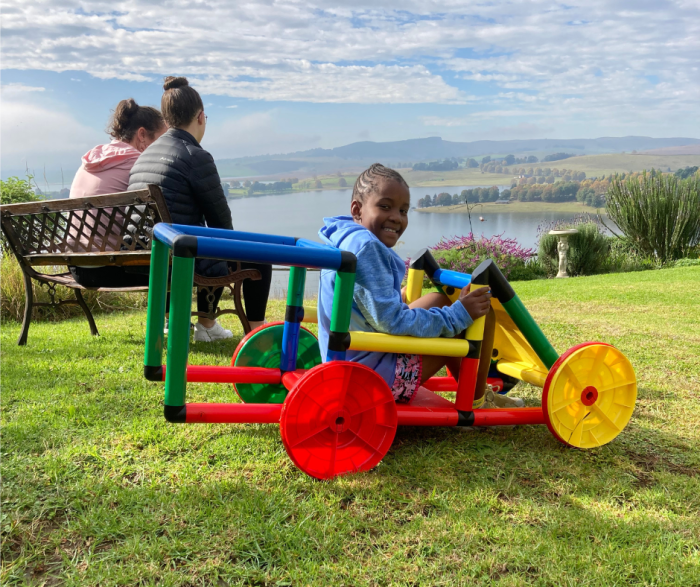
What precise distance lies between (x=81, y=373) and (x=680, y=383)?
13.4 ft

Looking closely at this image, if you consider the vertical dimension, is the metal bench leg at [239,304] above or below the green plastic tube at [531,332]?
below

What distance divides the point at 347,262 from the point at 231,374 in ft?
3.39

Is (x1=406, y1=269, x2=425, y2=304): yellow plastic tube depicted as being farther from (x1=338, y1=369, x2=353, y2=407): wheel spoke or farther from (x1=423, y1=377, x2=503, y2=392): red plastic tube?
(x1=338, y1=369, x2=353, y2=407): wheel spoke

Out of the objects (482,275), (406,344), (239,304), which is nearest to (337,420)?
(406,344)

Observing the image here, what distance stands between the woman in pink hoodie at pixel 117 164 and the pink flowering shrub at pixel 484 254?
9.12 meters

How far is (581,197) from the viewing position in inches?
1075

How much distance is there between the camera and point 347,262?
7.68 feet

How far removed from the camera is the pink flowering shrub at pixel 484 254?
44.5 ft

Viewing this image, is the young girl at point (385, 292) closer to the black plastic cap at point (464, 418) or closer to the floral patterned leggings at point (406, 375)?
the floral patterned leggings at point (406, 375)

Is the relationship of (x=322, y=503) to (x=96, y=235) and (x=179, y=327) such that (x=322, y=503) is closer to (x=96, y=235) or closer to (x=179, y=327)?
(x=179, y=327)

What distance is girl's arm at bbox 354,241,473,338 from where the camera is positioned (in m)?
2.56

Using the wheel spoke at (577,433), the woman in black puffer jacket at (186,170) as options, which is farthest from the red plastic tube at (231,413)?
the woman in black puffer jacket at (186,170)

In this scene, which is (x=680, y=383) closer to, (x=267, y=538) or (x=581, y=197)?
(x=267, y=538)

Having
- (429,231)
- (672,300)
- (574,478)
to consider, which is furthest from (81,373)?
(429,231)
